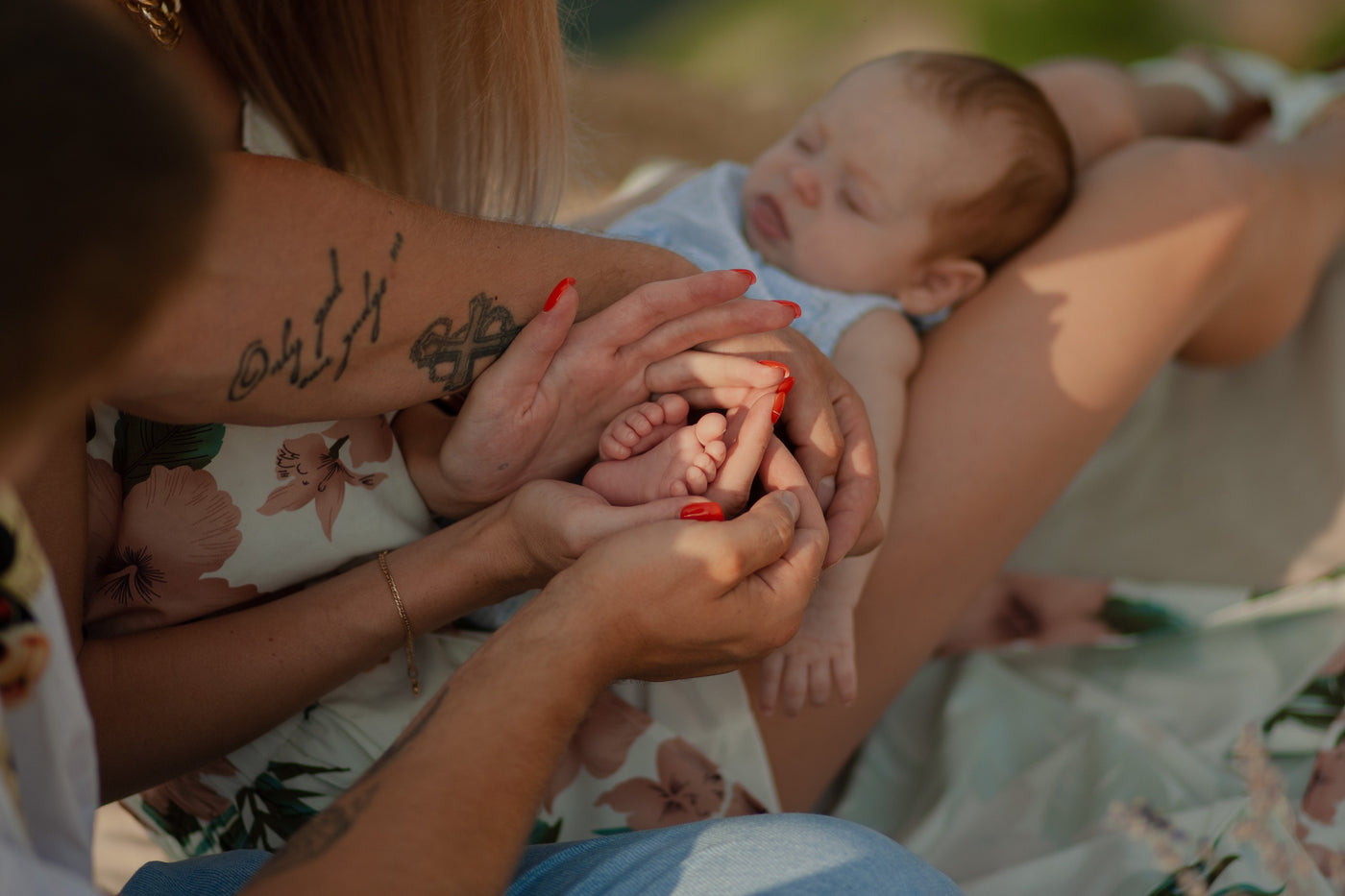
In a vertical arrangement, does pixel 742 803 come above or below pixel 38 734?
below

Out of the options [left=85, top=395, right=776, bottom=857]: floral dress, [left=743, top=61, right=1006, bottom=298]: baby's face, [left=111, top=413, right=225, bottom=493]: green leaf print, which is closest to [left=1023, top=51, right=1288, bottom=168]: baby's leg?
[left=743, top=61, right=1006, bottom=298]: baby's face

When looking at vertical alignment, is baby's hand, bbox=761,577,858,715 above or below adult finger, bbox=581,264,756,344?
below

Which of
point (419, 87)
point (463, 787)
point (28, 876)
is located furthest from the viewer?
point (419, 87)

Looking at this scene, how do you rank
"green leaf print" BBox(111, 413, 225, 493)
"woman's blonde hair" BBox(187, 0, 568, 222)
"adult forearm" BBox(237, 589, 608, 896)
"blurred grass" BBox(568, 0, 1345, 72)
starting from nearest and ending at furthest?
"adult forearm" BBox(237, 589, 608, 896)
"green leaf print" BBox(111, 413, 225, 493)
"woman's blonde hair" BBox(187, 0, 568, 222)
"blurred grass" BBox(568, 0, 1345, 72)

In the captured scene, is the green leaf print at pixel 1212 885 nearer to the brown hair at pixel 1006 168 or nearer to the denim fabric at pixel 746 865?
the denim fabric at pixel 746 865

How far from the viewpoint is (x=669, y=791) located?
1108mm

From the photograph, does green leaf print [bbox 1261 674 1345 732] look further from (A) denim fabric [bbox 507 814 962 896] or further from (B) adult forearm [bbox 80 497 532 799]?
(B) adult forearm [bbox 80 497 532 799]

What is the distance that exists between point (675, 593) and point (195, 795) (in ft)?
2.18

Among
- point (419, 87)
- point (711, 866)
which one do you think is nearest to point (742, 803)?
point (711, 866)

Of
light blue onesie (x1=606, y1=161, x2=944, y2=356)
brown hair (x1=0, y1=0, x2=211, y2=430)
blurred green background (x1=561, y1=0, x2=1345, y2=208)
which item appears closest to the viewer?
brown hair (x1=0, y1=0, x2=211, y2=430)

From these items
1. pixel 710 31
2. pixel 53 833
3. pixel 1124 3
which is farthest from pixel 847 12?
pixel 53 833

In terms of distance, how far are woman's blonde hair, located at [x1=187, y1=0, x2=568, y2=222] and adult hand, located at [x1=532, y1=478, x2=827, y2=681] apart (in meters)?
0.68

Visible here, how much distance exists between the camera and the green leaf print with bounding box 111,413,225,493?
916mm

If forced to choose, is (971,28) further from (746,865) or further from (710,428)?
(746,865)
